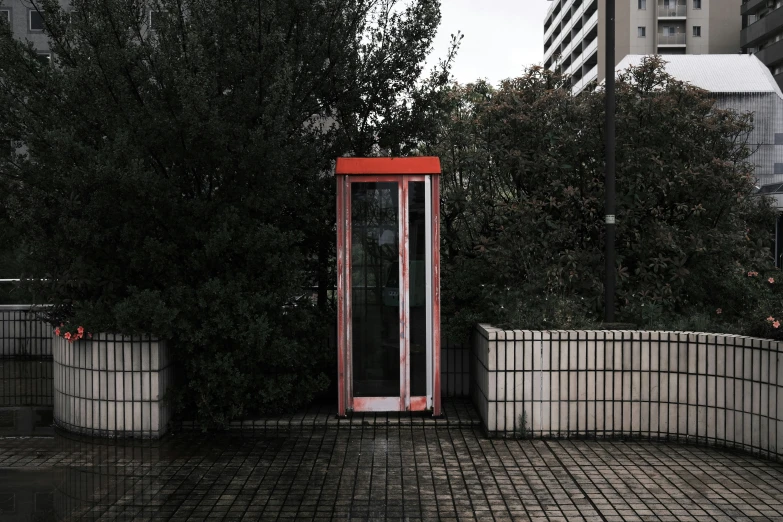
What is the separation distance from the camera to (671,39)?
239ft

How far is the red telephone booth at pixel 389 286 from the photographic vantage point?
778 cm

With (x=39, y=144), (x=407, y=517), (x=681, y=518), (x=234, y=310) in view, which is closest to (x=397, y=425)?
(x=234, y=310)

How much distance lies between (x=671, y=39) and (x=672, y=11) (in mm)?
2546

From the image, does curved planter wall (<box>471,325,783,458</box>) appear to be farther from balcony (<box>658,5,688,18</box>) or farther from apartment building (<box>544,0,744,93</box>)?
balcony (<box>658,5,688,18</box>)

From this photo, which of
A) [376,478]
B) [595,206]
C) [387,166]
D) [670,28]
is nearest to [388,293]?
[387,166]

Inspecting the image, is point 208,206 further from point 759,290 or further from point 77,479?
point 759,290

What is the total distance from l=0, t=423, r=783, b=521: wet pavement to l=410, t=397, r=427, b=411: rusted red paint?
1.28 feet

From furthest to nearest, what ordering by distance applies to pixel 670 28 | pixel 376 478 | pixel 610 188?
pixel 670 28, pixel 610 188, pixel 376 478

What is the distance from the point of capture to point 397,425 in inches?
304

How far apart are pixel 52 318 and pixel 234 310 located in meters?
1.85

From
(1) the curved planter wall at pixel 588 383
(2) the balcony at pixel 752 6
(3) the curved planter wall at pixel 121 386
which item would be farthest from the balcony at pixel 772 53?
(3) the curved planter wall at pixel 121 386

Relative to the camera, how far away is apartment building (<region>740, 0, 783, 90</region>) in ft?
206

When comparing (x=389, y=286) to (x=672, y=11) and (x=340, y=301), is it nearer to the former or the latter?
(x=340, y=301)

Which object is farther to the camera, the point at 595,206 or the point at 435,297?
the point at 595,206
